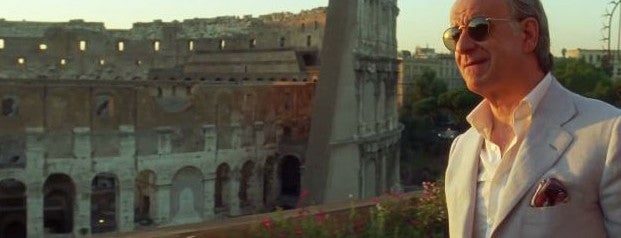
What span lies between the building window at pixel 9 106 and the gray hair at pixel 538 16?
20.6 metres

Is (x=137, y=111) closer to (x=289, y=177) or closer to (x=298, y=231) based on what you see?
(x=289, y=177)

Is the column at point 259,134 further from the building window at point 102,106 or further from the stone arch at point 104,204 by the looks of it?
the building window at point 102,106

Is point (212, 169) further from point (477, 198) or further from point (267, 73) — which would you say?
point (477, 198)

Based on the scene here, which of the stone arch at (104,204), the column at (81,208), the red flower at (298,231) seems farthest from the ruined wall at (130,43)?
the red flower at (298,231)

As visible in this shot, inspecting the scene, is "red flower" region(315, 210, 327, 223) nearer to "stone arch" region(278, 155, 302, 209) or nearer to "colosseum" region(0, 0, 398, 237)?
"colosseum" region(0, 0, 398, 237)

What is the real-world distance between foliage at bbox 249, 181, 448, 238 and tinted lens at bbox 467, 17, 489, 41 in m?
3.52

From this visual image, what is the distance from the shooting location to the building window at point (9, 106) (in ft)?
68.6

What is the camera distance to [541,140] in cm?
189

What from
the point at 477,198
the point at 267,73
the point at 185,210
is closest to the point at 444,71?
the point at 267,73

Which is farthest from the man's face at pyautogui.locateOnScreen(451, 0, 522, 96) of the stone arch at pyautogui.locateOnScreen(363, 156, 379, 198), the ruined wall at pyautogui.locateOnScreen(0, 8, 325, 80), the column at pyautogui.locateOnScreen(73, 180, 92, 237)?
the ruined wall at pyautogui.locateOnScreen(0, 8, 325, 80)

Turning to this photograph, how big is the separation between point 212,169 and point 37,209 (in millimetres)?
5568

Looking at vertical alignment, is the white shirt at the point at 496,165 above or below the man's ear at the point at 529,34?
below

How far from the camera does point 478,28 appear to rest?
200cm

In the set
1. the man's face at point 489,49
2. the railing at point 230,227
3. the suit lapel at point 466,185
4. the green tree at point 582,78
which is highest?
the green tree at point 582,78
